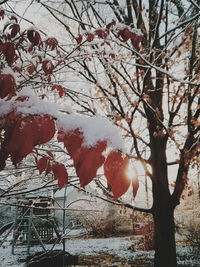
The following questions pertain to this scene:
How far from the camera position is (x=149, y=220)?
1149cm

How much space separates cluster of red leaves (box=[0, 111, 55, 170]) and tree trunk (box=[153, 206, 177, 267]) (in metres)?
5.28

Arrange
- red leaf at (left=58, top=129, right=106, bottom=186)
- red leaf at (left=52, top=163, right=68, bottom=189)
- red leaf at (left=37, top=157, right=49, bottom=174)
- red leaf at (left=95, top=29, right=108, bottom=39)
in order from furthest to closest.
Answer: red leaf at (left=95, top=29, right=108, bottom=39) < red leaf at (left=37, top=157, right=49, bottom=174) < red leaf at (left=52, top=163, right=68, bottom=189) < red leaf at (left=58, top=129, right=106, bottom=186)

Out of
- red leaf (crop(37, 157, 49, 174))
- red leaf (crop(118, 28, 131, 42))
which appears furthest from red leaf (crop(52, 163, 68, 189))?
red leaf (crop(118, 28, 131, 42))

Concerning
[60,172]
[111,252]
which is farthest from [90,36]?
[111,252]

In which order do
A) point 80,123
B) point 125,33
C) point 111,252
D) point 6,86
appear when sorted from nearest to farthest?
point 80,123
point 6,86
point 125,33
point 111,252

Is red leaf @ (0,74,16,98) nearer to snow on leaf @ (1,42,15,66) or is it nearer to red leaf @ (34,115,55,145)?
red leaf @ (34,115,55,145)

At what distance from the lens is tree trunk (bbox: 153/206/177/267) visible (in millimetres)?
→ 5777

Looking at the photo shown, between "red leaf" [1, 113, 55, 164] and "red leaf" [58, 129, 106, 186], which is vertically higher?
"red leaf" [1, 113, 55, 164]

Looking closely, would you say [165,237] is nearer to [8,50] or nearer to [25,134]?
[8,50]

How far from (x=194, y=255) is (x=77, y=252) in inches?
174

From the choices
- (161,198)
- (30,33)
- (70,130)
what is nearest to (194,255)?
(161,198)

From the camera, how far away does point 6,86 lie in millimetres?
1669

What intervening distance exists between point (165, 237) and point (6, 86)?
5269 millimetres

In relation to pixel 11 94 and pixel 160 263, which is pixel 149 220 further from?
pixel 11 94
